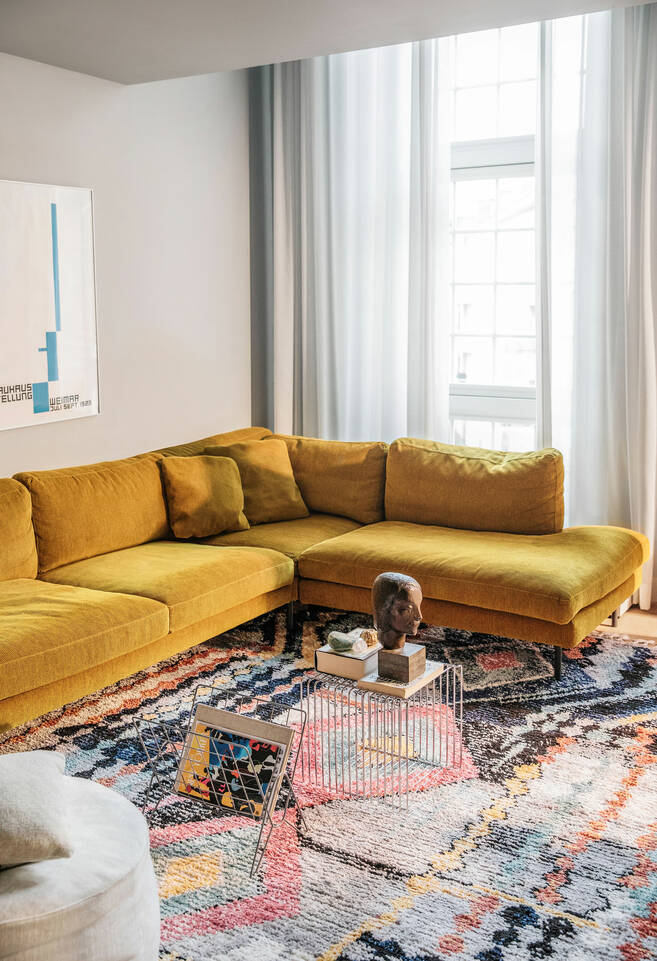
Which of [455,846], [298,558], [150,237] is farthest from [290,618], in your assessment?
[150,237]

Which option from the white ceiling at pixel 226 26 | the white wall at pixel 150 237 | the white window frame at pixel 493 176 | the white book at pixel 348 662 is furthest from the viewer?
the white window frame at pixel 493 176

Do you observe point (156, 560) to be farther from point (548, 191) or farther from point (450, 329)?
point (548, 191)

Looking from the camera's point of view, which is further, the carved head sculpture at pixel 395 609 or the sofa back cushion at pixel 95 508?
the sofa back cushion at pixel 95 508

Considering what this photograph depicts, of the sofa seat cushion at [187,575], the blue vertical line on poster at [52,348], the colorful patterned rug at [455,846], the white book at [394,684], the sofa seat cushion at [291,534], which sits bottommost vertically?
the colorful patterned rug at [455,846]

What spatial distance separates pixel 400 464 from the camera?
4766mm

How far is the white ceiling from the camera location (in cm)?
330

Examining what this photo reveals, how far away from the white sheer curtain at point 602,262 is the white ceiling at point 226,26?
102cm

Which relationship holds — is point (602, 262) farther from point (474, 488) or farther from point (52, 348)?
point (52, 348)

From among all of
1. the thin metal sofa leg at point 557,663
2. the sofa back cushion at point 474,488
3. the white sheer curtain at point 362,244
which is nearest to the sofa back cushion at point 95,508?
the sofa back cushion at point 474,488

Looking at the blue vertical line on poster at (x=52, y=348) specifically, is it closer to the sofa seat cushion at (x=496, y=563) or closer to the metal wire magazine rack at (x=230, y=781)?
the sofa seat cushion at (x=496, y=563)

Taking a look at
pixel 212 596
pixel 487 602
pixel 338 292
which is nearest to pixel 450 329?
pixel 338 292

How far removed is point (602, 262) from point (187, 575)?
2.47m

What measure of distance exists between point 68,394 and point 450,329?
205 cm

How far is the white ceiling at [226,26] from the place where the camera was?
3297 mm
